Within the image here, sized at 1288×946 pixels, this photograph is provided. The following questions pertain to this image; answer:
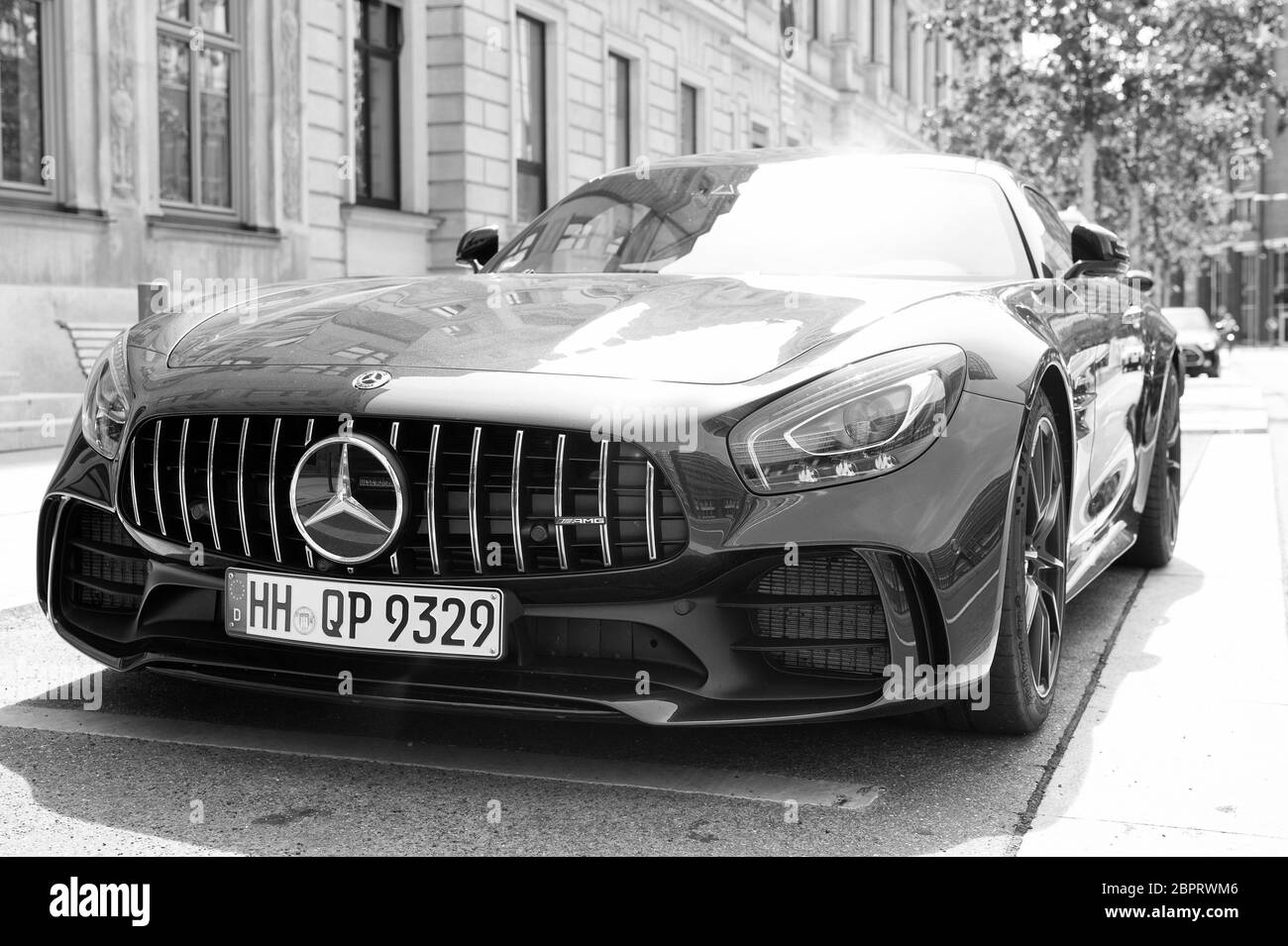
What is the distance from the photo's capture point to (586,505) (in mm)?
2812

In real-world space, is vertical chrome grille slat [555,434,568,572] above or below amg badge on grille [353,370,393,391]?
below

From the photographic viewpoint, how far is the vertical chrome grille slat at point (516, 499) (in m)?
2.80

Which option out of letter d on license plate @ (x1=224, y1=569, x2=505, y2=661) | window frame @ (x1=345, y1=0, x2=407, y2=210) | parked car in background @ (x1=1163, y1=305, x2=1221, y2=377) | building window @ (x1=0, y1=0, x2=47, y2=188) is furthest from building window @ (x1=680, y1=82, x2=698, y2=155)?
letter d on license plate @ (x1=224, y1=569, x2=505, y2=661)

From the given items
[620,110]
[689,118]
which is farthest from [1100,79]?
[689,118]

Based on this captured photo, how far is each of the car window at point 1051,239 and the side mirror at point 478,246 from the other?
1.62m

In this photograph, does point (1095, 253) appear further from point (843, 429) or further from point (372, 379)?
point (372, 379)

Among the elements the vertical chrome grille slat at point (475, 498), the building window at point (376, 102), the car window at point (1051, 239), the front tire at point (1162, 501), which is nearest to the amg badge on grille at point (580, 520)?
the vertical chrome grille slat at point (475, 498)

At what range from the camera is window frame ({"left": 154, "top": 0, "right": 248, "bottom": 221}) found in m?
12.4

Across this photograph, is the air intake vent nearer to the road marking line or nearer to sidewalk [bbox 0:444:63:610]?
the road marking line

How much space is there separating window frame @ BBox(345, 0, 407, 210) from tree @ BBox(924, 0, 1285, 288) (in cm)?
754

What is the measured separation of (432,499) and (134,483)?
0.70m

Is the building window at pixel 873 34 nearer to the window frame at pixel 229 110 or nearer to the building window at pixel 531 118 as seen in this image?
the building window at pixel 531 118
